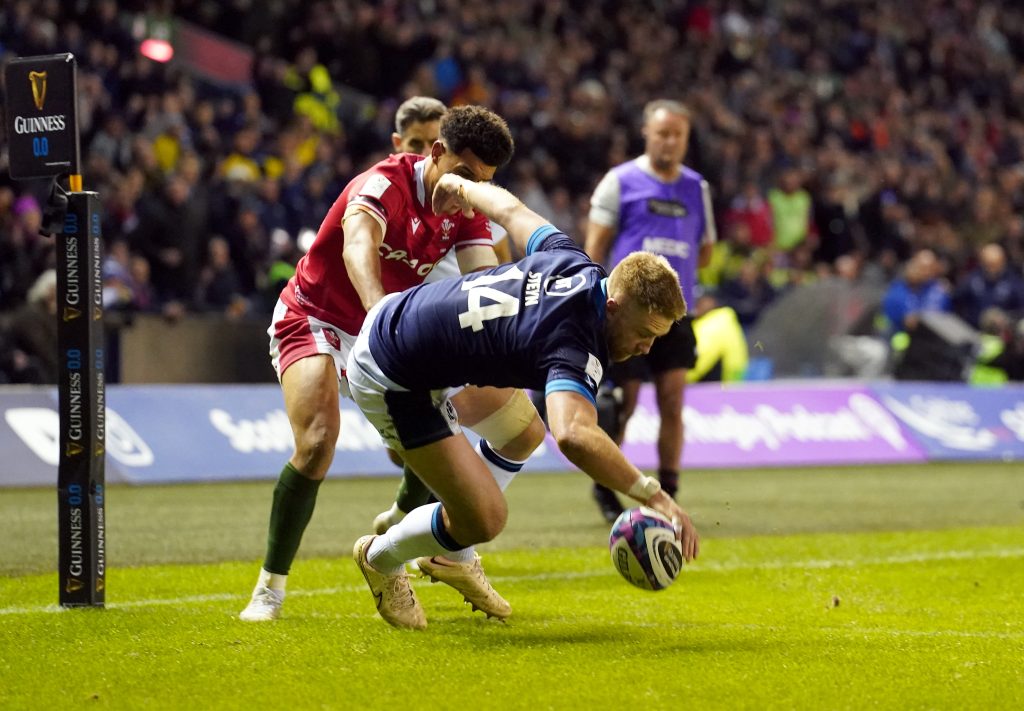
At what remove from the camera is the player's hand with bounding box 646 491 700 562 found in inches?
212

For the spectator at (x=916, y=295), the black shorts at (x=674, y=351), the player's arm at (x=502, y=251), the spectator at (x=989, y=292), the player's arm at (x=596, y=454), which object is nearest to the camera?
the player's arm at (x=596, y=454)

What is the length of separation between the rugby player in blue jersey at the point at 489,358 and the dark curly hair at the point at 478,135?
0.21 m

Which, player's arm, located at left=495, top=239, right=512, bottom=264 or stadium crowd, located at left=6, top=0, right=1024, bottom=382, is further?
stadium crowd, located at left=6, top=0, right=1024, bottom=382

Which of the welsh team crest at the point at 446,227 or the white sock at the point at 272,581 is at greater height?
the welsh team crest at the point at 446,227

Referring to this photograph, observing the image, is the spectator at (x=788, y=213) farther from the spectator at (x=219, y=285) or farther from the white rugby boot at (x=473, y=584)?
the white rugby boot at (x=473, y=584)

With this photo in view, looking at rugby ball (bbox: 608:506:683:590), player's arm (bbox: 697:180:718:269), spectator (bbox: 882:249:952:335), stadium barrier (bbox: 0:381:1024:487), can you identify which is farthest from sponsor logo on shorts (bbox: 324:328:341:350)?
spectator (bbox: 882:249:952:335)

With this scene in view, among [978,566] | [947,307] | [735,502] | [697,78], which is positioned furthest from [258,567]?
[697,78]

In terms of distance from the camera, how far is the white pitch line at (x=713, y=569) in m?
6.89

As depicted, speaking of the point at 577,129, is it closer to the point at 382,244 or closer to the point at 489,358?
the point at 382,244

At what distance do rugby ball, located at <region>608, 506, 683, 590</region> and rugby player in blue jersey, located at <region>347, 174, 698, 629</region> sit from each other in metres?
0.05

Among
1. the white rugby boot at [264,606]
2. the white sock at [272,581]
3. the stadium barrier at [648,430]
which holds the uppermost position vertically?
the white sock at [272,581]

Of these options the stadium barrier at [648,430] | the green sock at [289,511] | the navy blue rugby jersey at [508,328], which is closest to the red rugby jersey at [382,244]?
the green sock at [289,511]

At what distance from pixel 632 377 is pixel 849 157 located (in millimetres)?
17725

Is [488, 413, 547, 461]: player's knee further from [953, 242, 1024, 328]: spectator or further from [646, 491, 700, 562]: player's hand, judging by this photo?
[953, 242, 1024, 328]: spectator
